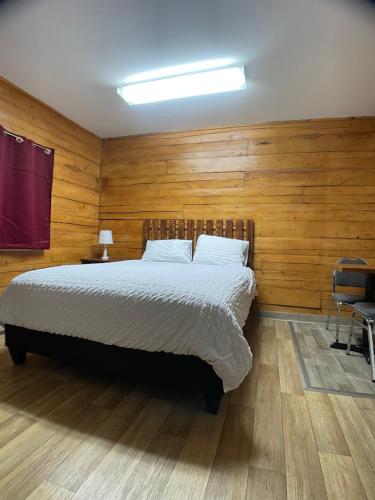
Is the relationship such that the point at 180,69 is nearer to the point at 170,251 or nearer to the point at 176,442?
the point at 170,251

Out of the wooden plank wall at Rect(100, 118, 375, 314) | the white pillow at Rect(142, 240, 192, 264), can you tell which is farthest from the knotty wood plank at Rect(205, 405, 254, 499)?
the wooden plank wall at Rect(100, 118, 375, 314)

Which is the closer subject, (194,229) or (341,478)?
(341,478)

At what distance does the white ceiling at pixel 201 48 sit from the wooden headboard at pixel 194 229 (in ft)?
4.19

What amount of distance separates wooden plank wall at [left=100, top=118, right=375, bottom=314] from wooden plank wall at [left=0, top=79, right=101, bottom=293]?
2.58 feet

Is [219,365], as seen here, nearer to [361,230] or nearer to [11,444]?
[11,444]

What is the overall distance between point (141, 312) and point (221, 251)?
1665 millimetres

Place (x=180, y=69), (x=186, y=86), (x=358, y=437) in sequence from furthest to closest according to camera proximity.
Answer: (x=186, y=86) → (x=180, y=69) → (x=358, y=437)

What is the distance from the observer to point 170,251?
121 inches

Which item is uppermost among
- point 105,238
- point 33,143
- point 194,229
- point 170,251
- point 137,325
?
point 33,143

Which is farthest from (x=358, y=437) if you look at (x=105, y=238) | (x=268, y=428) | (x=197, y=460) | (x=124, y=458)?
(x=105, y=238)

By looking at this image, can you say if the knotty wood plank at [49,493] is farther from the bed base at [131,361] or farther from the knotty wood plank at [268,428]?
the knotty wood plank at [268,428]

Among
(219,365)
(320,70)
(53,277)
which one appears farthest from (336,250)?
(53,277)

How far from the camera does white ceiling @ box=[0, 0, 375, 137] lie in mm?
1663

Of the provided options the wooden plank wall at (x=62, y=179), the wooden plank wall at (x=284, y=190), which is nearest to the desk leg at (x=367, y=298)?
the wooden plank wall at (x=284, y=190)
